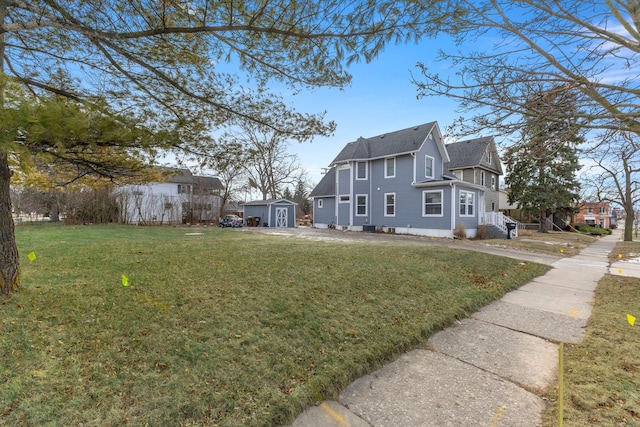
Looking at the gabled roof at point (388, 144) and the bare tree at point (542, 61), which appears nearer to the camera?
the bare tree at point (542, 61)

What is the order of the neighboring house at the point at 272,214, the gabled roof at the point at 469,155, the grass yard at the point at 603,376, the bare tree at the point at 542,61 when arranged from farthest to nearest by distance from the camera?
the neighboring house at the point at 272,214 < the gabled roof at the point at 469,155 < the bare tree at the point at 542,61 < the grass yard at the point at 603,376

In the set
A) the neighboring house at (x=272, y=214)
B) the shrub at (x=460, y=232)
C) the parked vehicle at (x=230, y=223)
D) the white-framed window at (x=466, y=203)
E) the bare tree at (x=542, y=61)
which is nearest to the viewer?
the bare tree at (x=542, y=61)

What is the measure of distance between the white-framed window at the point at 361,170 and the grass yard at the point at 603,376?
53.7ft

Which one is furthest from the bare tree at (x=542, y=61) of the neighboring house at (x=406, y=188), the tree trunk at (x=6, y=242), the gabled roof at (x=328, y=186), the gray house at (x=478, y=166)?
the gray house at (x=478, y=166)

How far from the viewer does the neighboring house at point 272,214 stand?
1011 inches

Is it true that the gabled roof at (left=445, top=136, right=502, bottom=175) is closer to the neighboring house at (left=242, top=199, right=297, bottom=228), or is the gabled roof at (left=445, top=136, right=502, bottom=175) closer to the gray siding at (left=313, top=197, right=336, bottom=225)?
the gray siding at (left=313, top=197, right=336, bottom=225)

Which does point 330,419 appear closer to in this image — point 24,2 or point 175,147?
point 175,147

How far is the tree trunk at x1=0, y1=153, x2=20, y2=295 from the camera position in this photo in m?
3.31

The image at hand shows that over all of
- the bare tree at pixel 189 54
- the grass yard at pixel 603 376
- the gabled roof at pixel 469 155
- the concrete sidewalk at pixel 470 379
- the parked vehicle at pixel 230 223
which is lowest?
the concrete sidewalk at pixel 470 379

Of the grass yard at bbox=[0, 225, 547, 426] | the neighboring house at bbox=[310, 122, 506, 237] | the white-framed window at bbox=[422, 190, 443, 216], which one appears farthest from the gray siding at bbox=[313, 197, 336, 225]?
the grass yard at bbox=[0, 225, 547, 426]

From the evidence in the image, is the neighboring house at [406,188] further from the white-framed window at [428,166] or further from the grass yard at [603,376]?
the grass yard at [603,376]

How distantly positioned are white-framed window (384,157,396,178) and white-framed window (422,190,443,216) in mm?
2370

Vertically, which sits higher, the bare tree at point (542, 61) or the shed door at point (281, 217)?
the bare tree at point (542, 61)

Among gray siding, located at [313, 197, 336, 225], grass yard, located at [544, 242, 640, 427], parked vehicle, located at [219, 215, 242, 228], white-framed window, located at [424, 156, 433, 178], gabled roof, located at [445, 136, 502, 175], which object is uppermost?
gabled roof, located at [445, 136, 502, 175]
